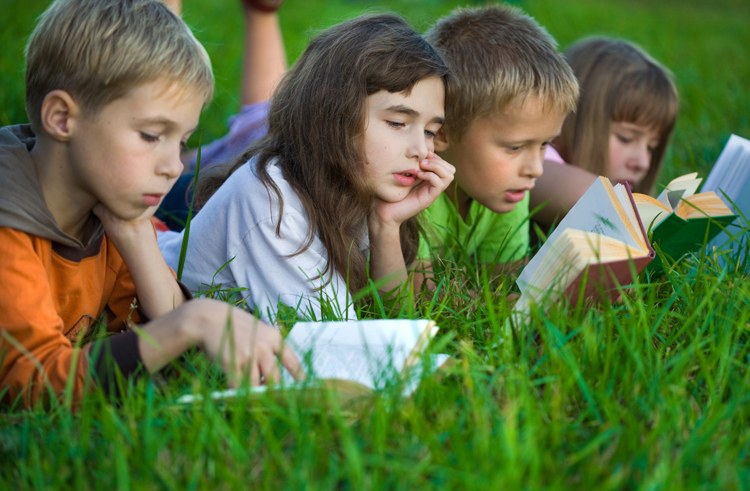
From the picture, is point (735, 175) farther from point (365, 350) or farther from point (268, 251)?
point (365, 350)

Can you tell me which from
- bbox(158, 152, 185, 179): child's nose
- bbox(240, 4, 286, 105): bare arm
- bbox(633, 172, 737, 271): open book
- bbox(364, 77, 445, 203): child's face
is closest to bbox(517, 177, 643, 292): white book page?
bbox(633, 172, 737, 271): open book

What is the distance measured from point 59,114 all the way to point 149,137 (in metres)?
0.20

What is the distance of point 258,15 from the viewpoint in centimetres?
432

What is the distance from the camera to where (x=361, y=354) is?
200cm

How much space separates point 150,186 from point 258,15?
7.99 ft

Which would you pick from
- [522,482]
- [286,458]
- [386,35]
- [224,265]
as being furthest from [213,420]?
[386,35]

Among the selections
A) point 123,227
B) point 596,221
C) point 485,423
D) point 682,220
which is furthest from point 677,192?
point 123,227

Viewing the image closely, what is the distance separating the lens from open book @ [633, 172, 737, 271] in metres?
2.55

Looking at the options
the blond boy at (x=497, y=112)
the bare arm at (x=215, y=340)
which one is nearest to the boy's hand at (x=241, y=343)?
the bare arm at (x=215, y=340)

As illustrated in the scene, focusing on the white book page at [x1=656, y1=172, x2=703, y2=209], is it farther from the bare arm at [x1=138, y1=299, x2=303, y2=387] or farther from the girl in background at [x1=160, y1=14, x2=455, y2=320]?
the bare arm at [x1=138, y1=299, x2=303, y2=387]

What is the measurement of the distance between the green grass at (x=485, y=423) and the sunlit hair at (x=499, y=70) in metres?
0.92

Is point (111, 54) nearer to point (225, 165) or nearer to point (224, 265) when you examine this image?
point (224, 265)

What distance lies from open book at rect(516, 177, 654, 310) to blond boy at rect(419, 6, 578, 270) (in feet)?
2.29

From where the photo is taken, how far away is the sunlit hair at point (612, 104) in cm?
390
